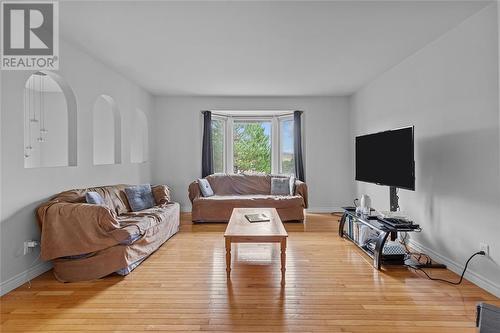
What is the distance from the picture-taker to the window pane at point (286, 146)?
6578 millimetres

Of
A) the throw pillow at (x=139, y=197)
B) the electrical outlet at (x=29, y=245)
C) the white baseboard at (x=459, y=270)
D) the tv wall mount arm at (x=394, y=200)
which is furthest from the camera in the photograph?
the throw pillow at (x=139, y=197)

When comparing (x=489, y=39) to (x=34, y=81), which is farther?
(x=34, y=81)

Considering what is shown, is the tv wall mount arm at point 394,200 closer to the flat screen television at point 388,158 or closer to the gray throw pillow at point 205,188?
the flat screen television at point 388,158

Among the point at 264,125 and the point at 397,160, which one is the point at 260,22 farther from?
the point at 264,125

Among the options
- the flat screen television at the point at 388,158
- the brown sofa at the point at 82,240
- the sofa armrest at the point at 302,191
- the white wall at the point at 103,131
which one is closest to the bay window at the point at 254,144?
the sofa armrest at the point at 302,191

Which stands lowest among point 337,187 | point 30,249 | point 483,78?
point 30,249

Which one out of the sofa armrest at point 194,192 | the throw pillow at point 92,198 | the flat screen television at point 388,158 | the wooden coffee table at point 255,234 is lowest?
the wooden coffee table at point 255,234

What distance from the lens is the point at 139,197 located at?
4.12m

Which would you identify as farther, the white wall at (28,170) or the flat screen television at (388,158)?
the flat screen television at (388,158)

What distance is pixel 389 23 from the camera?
281 cm

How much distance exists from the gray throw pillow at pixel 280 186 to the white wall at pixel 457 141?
223 centimetres

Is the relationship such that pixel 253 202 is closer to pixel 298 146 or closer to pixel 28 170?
pixel 298 146

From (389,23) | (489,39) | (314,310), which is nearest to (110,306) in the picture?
(314,310)

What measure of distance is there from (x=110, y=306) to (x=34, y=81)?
477 cm
